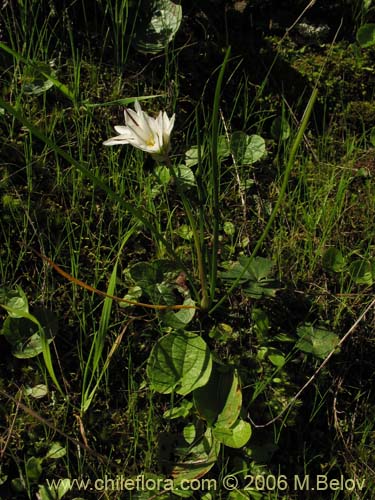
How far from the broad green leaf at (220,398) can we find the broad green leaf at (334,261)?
431mm

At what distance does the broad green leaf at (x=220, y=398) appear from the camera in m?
1.65

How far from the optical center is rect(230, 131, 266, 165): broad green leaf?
2.06 metres

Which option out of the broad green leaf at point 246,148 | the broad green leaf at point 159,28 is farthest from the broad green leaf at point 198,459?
the broad green leaf at point 159,28

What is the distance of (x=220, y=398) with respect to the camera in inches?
66.2

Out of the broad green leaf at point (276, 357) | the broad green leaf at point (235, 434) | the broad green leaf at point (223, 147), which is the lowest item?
the broad green leaf at point (235, 434)

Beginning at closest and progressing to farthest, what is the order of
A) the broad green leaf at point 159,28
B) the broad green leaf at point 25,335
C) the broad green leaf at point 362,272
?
the broad green leaf at point 25,335 < the broad green leaf at point 362,272 < the broad green leaf at point 159,28

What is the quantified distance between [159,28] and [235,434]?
1.28m

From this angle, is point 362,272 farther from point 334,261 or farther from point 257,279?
point 257,279

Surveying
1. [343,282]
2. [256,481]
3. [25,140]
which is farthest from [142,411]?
[25,140]

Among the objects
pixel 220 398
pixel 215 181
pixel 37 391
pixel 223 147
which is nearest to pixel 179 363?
pixel 220 398

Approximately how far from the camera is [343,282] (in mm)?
1876

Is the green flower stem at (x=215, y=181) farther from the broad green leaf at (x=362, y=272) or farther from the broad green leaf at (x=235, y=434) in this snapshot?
the broad green leaf at (x=362, y=272)

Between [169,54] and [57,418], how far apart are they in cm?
121

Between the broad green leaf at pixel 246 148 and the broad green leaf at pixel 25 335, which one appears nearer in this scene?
the broad green leaf at pixel 25 335
